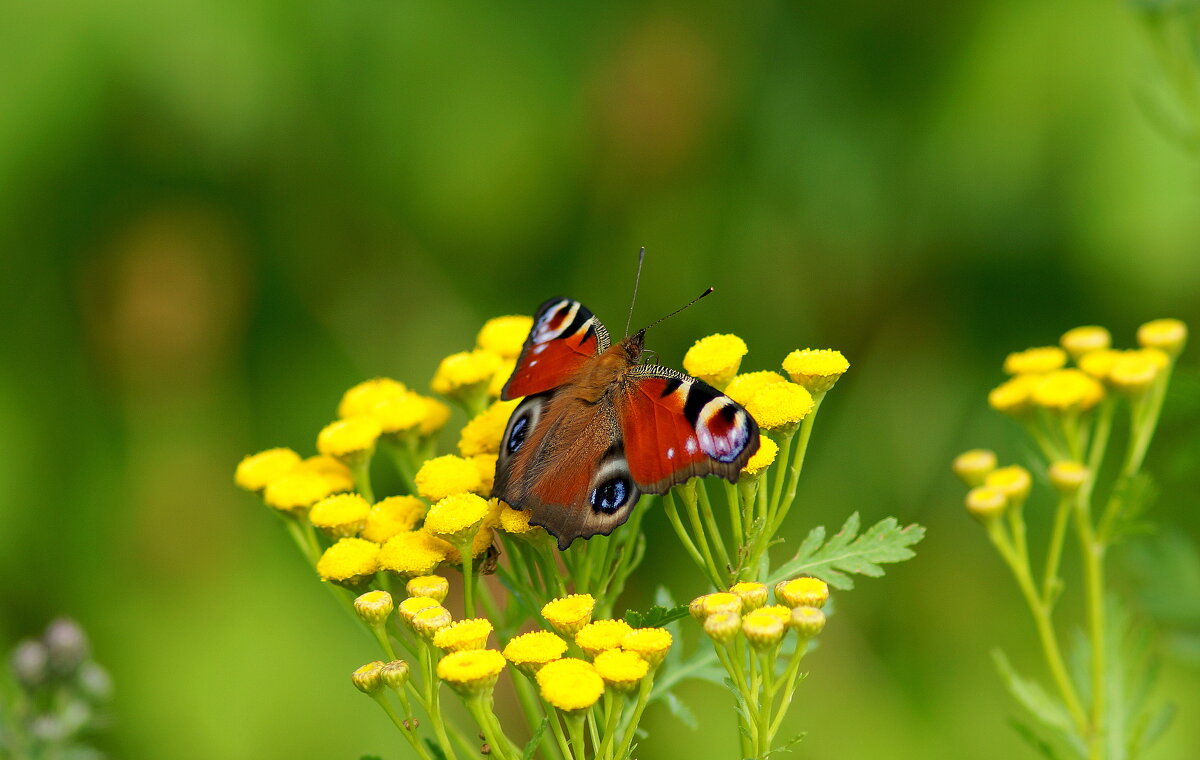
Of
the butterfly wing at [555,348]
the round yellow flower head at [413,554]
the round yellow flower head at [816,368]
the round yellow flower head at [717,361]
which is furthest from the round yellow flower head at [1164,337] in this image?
the round yellow flower head at [413,554]

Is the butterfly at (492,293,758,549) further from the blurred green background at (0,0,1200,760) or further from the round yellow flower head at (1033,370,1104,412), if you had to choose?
A: the blurred green background at (0,0,1200,760)

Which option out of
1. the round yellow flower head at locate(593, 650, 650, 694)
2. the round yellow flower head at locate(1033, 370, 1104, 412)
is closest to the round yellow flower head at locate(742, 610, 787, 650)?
the round yellow flower head at locate(593, 650, 650, 694)

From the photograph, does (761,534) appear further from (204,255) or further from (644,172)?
(204,255)

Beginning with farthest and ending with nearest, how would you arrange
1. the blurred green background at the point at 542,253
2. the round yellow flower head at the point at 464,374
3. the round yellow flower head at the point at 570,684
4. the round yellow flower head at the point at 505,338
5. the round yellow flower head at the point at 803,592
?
the blurred green background at the point at 542,253 → the round yellow flower head at the point at 505,338 → the round yellow flower head at the point at 464,374 → the round yellow flower head at the point at 803,592 → the round yellow flower head at the point at 570,684

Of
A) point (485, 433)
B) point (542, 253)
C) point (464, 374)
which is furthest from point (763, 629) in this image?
point (542, 253)

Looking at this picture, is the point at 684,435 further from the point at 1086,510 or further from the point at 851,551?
the point at 1086,510

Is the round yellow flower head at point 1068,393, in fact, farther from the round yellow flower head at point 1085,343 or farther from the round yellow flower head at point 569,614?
the round yellow flower head at point 569,614

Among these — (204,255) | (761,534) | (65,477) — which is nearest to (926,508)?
(761,534)
